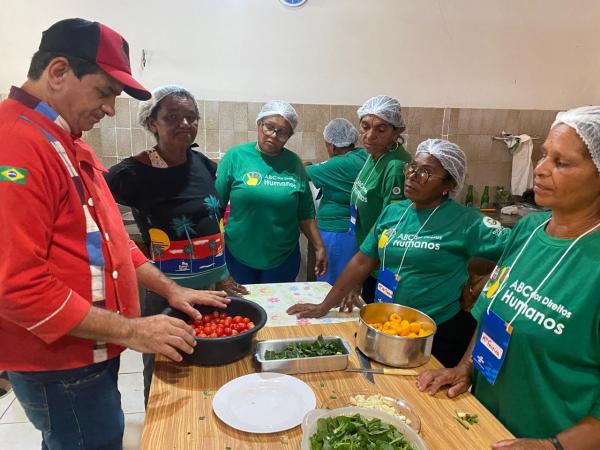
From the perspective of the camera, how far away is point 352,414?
3.25ft

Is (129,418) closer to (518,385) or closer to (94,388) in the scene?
(94,388)

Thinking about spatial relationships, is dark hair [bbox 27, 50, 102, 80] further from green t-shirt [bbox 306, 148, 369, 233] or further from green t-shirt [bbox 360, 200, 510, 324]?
green t-shirt [bbox 306, 148, 369, 233]

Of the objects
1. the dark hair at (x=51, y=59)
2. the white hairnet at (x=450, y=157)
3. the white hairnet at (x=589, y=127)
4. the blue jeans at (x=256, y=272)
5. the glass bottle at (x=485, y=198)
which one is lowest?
the blue jeans at (x=256, y=272)

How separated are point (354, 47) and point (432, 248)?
2.65 metres

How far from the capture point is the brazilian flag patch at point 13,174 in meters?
0.88

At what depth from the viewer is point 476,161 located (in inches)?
157

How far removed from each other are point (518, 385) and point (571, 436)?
16 cm

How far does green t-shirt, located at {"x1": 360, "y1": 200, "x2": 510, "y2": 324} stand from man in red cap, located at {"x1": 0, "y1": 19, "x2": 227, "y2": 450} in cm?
89

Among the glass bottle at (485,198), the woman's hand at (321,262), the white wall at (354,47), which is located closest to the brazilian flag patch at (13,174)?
the woman's hand at (321,262)

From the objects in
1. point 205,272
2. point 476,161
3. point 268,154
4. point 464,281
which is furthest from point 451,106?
point 205,272

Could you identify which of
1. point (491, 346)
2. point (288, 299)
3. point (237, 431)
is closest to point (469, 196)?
point (288, 299)

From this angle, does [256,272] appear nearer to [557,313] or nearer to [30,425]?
[30,425]

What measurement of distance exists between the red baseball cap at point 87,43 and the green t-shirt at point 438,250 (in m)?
1.15

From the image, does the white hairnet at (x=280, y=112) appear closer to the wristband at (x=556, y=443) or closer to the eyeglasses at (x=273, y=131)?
the eyeglasses at (x=273, y=131)
